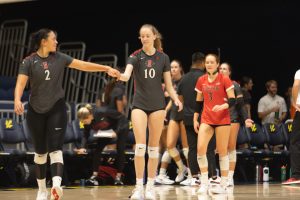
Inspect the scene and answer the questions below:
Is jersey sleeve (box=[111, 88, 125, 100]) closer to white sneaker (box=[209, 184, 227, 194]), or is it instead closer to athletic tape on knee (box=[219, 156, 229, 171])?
athletic tape on knee (box=[219, 156, 229, 171])

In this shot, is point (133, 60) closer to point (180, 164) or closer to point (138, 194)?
point (138, 194)

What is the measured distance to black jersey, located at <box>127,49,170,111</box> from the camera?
9.00 m

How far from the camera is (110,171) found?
44.8ft

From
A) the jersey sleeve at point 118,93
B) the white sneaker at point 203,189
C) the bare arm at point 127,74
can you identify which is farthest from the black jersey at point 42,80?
the jersey sleeve at point 118,93

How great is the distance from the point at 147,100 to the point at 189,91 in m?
3.10

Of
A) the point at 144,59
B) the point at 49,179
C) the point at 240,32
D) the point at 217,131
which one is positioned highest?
the point at 240,32

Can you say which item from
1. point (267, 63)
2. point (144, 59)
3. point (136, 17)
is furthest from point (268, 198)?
point (136, 17)

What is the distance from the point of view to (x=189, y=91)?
12008 mm

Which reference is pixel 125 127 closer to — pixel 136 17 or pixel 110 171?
pixel 110 171

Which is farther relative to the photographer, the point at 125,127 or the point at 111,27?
the point at 111,27

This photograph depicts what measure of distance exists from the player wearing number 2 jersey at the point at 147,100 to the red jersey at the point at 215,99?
1.22 metres

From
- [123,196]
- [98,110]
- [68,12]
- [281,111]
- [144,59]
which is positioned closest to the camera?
[144,59]

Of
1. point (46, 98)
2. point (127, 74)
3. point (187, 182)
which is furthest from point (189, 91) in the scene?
point (46, 98)

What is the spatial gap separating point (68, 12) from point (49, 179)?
6838 millimetres
